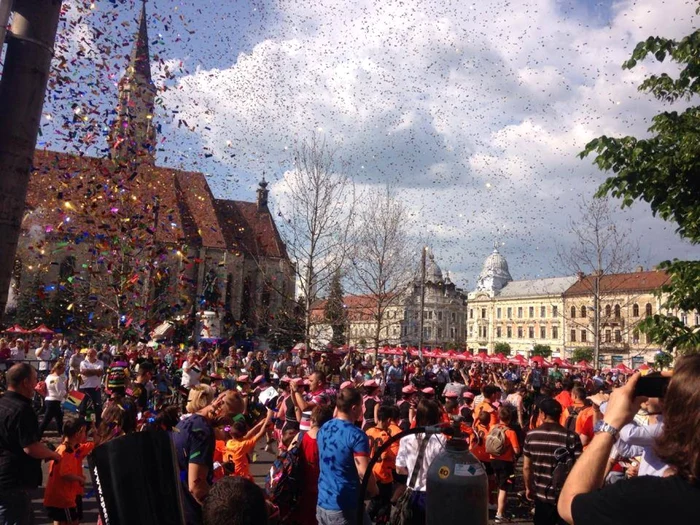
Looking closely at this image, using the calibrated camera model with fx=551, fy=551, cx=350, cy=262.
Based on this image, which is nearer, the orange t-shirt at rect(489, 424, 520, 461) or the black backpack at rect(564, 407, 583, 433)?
the orange t-shirt at rect(489, 424, 520, 461)

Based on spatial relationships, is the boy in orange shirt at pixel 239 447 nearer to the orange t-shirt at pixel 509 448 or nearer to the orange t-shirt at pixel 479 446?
Answer: the orange t-shirt at pixel 479 446

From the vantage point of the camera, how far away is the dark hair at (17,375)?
14.7 feet

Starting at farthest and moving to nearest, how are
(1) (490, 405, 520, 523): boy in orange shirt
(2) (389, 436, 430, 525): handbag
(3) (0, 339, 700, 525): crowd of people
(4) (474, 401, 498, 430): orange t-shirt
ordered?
(4) (474, 401, 498, 430): orange t-shirt
(1) (490, 405, 520, 523): boy in orange shirt
(2) (389, 436, 430, 525): handbag
(3) (0, 339, 700, 525): crowd of people

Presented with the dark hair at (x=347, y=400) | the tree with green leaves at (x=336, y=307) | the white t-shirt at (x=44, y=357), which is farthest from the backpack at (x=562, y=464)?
the tree with green leaves at (x=336, y=307)

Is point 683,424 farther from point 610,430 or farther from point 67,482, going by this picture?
point 67,482

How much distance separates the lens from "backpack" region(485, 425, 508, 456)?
25.2 feet

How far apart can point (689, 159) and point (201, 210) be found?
5016cm

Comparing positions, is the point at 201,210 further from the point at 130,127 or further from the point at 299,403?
the point at 299,403

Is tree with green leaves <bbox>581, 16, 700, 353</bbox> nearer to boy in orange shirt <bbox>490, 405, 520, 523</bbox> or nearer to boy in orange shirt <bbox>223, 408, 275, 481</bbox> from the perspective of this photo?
boy in orange shirt <bbox>490, 405, 520, 523</bbox>

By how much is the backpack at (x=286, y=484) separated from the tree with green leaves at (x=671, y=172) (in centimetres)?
566

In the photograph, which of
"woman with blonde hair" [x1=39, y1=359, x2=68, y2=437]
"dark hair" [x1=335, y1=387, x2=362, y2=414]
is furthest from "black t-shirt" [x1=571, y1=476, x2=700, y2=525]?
"woman with blonde hair" [x1=39, y1=359, x2=68, y2=437]

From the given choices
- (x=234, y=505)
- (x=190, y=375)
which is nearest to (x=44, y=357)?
(x=190, y=375)

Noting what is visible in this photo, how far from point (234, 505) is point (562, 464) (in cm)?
447

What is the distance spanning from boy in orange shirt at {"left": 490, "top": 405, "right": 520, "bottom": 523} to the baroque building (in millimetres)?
8405
